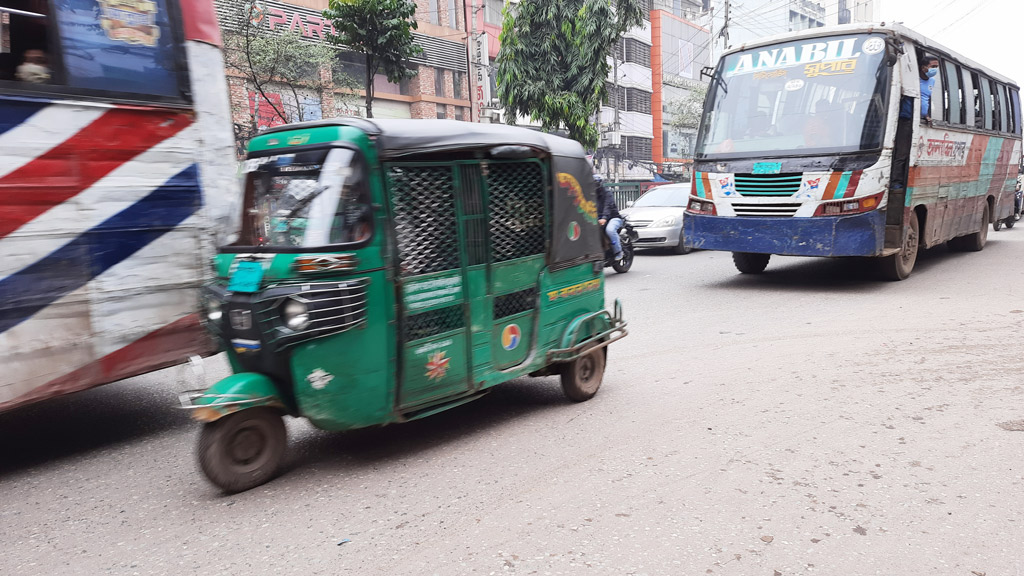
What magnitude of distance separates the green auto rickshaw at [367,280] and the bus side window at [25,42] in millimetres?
1185

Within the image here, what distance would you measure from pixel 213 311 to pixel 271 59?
17.2 metres

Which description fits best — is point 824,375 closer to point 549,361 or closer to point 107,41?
point 549,361

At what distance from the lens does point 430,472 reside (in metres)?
3.83

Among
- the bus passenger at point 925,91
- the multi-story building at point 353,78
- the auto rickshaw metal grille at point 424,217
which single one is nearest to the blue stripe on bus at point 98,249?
the auto rickshaw metal grille at point 424,217

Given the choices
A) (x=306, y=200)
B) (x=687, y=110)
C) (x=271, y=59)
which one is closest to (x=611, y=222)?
(x=306, y=200)

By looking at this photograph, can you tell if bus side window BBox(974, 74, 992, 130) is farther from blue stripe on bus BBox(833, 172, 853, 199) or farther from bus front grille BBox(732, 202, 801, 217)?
bus front grille BBox(732, 202, 801, 217)

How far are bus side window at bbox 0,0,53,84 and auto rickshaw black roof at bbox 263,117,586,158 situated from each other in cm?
127

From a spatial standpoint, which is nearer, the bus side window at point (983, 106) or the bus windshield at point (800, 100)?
the bus windshield at point (800, 100)

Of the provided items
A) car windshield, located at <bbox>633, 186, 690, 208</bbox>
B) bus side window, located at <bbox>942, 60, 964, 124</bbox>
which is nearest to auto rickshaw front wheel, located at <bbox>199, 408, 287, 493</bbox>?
bus side window, located at <bbox>942, 60, 964, 124</bbox>

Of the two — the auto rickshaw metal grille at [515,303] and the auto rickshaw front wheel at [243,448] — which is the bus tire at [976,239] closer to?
the auto rickshaw metal grille at [515,303]

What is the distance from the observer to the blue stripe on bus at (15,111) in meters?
3.77

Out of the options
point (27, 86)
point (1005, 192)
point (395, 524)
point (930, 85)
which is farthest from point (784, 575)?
point (1005, 192)

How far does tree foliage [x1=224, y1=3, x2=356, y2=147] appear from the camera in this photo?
18812 mm

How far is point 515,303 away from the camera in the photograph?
446 cm
